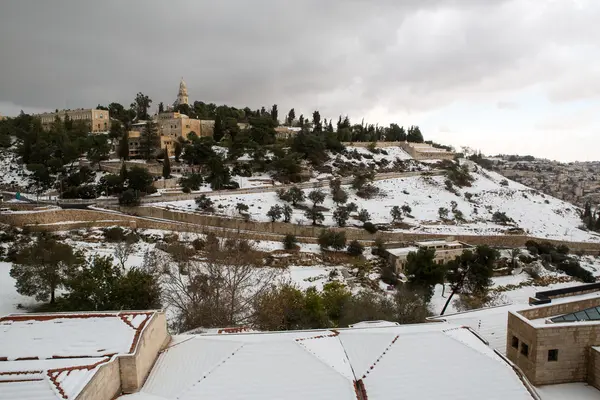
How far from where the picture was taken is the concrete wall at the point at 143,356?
6684 mm

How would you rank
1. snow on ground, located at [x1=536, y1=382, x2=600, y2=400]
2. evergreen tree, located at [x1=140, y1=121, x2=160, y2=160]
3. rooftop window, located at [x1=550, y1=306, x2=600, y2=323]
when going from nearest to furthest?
snow on ground, located at [x1=536, y1=382, x2=600, y2=400] → rooftop window, located at [x1=550, y1=306, x2=600, y2=323] → evergreen tree, located at [x1=140, y1=121, x2=160, y2=160]

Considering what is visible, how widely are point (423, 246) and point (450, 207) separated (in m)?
21.6

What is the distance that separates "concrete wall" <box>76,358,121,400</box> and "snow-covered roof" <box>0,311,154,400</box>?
0.09 m

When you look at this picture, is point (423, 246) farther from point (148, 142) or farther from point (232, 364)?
point (148, 142)

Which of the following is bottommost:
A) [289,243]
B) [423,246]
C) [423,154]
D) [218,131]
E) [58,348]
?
[289,243]

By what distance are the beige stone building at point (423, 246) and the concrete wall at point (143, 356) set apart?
22397 mm

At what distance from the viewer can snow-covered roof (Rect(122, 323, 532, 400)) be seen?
22.0 ft

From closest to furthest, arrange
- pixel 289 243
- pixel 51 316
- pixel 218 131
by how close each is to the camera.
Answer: pixel 51 316
pixel 289 243
pixel 218 131

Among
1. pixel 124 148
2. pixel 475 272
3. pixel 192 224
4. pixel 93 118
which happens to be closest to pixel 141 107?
pixel 93 118

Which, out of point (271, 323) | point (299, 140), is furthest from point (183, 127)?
point (271, 323)

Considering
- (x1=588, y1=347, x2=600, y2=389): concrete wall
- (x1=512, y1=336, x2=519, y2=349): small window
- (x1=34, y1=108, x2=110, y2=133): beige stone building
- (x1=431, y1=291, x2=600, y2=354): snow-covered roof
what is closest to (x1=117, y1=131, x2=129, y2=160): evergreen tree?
(x1=34, y1=108, x2=110, y2=133): beige stone building

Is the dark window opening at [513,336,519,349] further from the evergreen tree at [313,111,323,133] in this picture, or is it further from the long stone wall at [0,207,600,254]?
the evergreen tree at [313,111,323,133]

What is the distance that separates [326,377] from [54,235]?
986 inches

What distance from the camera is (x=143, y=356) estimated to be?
716 centimetres
